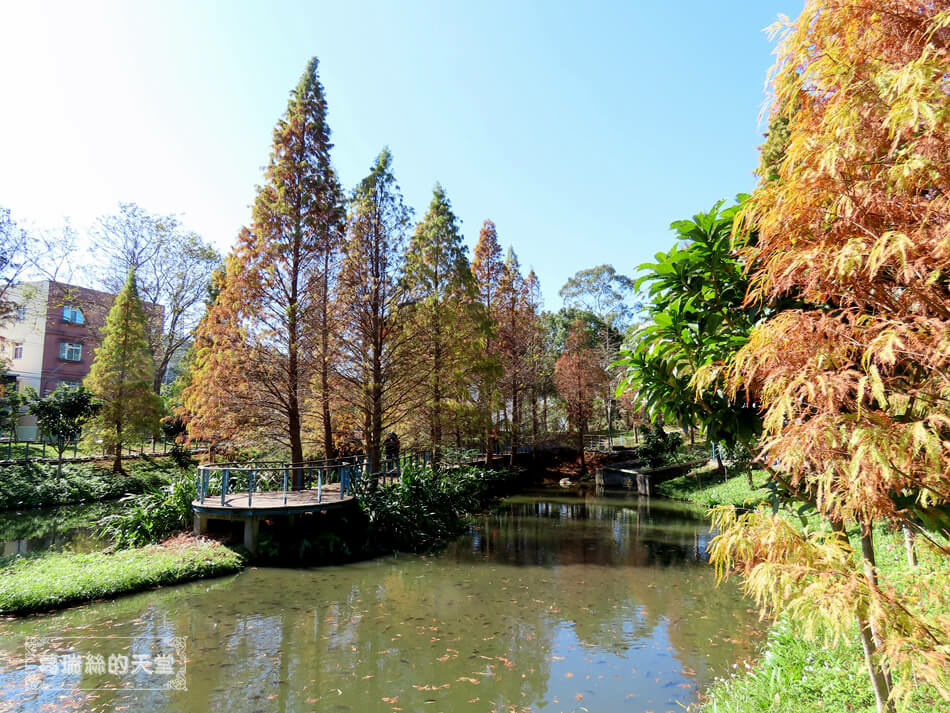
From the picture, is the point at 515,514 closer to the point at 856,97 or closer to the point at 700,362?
the point at 700,362

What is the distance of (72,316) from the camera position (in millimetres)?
33875

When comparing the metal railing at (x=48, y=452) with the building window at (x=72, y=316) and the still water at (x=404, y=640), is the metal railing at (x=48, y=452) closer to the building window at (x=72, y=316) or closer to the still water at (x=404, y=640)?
the building window at (x=72, y=316)

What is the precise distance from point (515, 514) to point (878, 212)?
16.7 metres

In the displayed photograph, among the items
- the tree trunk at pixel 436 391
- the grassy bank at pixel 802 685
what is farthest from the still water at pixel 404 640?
the tree trunk at pixel 436 391

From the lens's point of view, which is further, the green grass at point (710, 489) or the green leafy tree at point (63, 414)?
the green leafy tree at point (63, 414)

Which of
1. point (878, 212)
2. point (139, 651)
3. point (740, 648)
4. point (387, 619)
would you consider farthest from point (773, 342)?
point (139, 651)

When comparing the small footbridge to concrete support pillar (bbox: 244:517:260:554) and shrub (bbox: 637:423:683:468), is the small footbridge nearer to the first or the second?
concrete support pillar (bbox: 244:517:260:554)

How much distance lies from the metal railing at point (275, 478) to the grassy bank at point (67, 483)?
808 cm

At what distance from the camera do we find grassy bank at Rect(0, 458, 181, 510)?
17.9 m

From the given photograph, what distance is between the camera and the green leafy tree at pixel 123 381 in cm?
2164

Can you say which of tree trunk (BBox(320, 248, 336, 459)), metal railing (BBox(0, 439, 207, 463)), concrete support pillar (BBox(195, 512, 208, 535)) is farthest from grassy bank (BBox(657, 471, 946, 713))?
metal railing (BBox(0, 439, 207, 463))

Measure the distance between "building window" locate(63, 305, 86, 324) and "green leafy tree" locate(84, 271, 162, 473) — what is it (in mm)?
14111

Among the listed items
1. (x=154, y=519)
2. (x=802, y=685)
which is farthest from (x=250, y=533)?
(x=802, y=685)

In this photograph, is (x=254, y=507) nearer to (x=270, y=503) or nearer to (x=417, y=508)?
(x=270, y=503)
